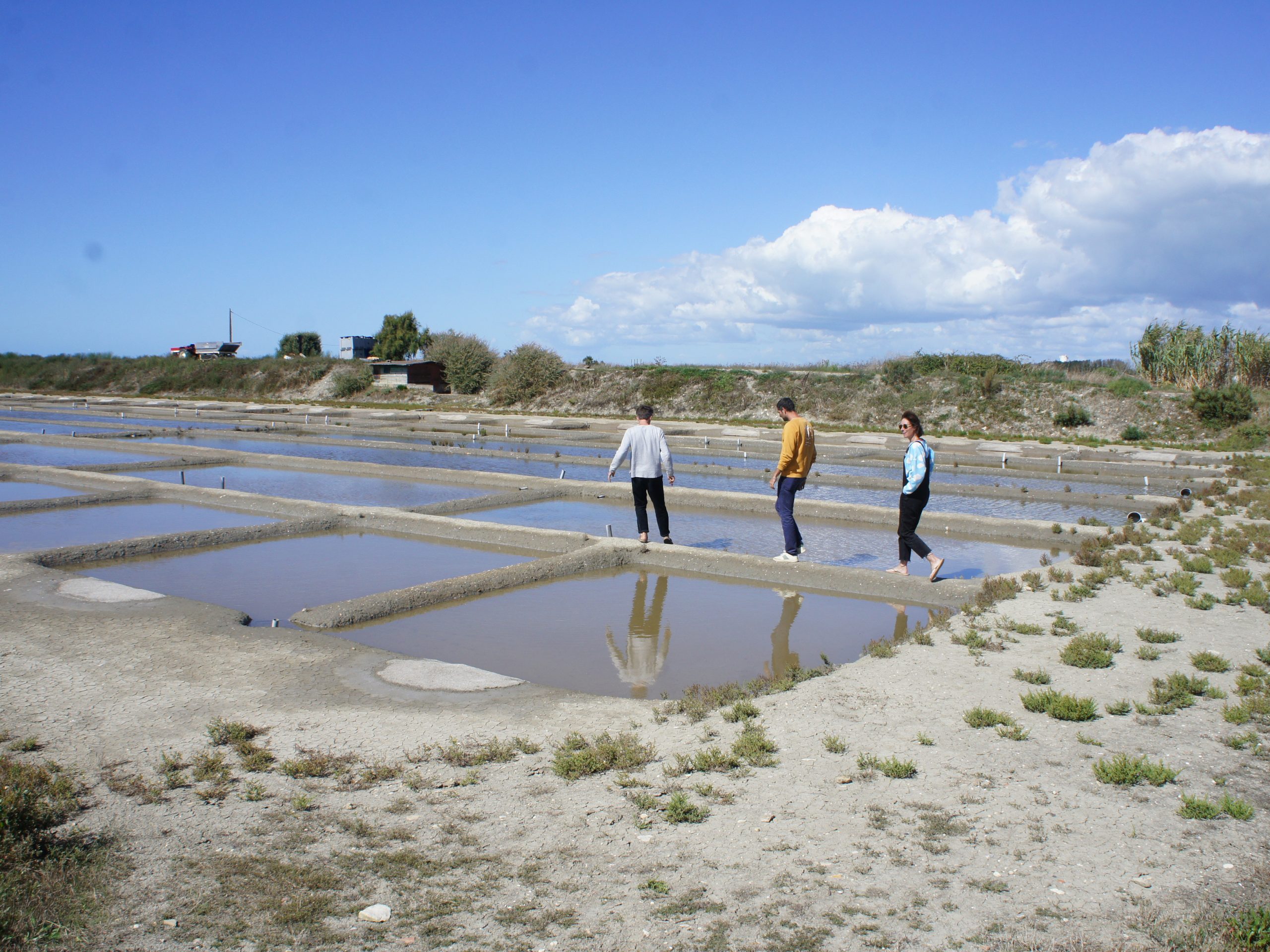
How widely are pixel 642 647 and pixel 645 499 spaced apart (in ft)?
10.3

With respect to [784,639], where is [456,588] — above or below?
above

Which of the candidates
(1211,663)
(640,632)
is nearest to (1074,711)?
(1211,663)

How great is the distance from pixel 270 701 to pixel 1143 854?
13.7ft

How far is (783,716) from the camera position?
16.2ft

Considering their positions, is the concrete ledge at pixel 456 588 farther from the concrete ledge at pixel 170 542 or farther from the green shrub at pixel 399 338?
the green shrub at pixel 399 338

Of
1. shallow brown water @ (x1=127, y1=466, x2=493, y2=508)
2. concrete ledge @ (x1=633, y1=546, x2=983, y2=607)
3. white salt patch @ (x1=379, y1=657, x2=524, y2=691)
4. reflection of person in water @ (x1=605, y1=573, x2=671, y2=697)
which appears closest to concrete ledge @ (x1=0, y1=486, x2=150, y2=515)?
shallow brown water @ (x1=127, y1=466, x2=493, y2=508)

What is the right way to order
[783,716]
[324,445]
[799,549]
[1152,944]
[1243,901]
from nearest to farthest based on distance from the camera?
[1152,944]
[1243,901]
[783,716]
[799,549]
[324,445]

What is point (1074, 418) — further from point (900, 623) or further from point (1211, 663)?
point (1211, 663)

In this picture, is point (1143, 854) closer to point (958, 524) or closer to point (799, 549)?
point (799, 549)

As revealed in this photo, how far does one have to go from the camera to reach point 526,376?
46.4 meters

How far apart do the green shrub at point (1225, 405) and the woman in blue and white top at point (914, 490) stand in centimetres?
2425

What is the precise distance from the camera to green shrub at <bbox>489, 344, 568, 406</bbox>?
Result: 152 feet

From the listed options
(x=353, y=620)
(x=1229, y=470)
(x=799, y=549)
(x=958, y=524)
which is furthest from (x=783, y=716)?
(x=1229, y=470)

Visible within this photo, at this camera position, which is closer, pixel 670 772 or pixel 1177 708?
pixel 670 772
